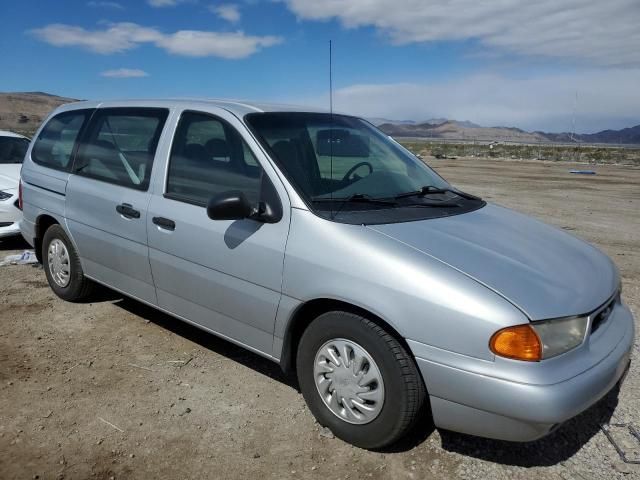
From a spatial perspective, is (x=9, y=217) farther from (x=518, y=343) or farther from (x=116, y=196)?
(x=518, y=343)

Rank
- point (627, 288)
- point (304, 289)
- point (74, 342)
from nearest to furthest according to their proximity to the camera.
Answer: point (304, 289)
point (74, 342)
point (627, 288)

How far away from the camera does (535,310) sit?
8.09 feet

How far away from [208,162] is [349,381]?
5.56ft

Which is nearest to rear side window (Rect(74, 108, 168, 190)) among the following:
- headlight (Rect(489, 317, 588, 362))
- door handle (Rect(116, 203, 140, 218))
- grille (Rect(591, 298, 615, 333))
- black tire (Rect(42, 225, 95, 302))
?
door handle (Rect(116, 203, 140, 218))

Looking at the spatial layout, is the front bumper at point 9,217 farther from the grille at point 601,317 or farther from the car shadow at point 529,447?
the grille at point 601,317

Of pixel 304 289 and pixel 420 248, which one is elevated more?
pixel 420 248

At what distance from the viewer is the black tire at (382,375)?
8.73ft

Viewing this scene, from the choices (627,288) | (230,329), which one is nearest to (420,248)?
(230,329)

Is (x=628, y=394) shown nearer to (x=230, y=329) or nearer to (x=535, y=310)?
(x=535, y=310)

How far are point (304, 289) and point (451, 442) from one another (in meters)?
1.19

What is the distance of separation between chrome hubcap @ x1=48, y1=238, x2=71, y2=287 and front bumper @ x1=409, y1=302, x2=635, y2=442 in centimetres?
359

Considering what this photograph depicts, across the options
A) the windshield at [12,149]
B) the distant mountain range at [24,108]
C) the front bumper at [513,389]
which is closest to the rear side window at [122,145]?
the front bumper at [513,389]

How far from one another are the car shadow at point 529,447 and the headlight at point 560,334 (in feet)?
2.29

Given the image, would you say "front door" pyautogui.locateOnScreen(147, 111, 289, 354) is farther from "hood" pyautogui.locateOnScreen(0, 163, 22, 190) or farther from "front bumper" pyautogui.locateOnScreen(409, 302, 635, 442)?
"hood" pyautogui.locateOnScreen(0, 163, 22, 190)
